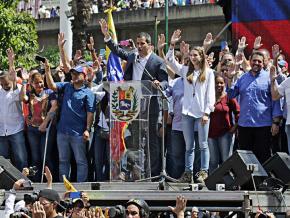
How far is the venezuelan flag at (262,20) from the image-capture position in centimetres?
1900

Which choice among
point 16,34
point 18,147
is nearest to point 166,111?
point 18,147

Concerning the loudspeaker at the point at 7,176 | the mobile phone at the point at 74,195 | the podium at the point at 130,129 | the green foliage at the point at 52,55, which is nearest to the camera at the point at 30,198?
the mobile phone at the point at 74,195

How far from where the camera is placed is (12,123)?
17.6 metres

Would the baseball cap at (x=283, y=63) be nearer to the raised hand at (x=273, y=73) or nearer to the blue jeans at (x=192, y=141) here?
the raised hand at (x=273, y=73)

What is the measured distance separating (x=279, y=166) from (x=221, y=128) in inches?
77.8

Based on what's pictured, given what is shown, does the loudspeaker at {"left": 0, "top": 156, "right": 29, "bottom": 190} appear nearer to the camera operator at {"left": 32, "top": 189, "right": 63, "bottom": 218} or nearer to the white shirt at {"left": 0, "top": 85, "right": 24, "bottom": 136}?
the white shirt at {"left": 0, "top": 85, "right": 24, "bottom": 136}

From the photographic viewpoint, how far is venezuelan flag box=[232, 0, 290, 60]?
19000 millimetres

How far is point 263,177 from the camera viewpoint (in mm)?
14617

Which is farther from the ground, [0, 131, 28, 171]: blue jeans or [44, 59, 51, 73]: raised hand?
[44, 59, 51, 73]: raised hand

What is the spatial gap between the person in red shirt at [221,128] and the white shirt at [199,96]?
0.44 m

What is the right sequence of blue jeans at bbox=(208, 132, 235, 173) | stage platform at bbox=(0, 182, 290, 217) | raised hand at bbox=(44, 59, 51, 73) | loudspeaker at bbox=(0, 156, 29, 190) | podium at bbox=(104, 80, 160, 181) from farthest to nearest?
raised hand at bbox=(44, 59, 51, 73) < blue jeans at bbox=(208, 132, 235, 173) < podium at bbox=(104, 80, 160, 181) < loudspeaker at bbox=(0, 156, 29, 190) < stage platform at bbox=(0, 182, 290, 217)

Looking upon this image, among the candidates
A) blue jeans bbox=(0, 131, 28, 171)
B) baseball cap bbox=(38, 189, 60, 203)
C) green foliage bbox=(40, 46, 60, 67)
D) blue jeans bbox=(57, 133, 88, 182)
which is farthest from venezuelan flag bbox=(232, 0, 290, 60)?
green foliage bbox=(40, 46, 60, 67)

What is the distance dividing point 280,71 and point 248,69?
551mm

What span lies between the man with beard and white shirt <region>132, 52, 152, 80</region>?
1.94m
